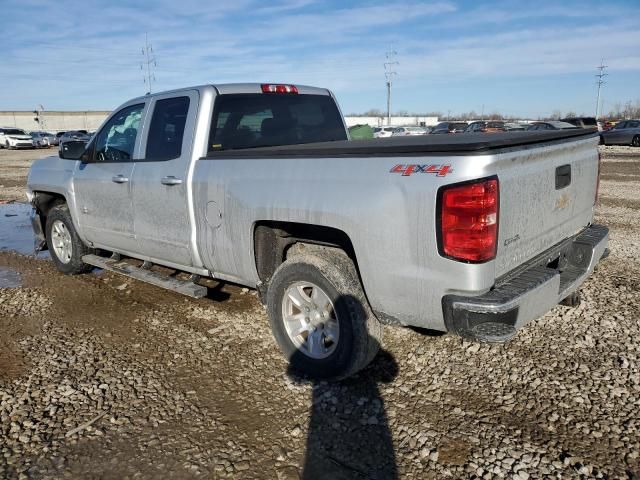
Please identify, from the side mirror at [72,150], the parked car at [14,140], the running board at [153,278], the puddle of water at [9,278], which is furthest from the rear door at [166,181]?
the parked car at [14,140]

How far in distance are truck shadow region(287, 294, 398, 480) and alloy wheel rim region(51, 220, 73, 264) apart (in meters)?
3.80

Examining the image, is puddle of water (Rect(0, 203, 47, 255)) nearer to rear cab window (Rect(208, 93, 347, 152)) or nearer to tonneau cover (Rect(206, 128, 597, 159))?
rear cab window (Rect(208, 93, 347, 152))

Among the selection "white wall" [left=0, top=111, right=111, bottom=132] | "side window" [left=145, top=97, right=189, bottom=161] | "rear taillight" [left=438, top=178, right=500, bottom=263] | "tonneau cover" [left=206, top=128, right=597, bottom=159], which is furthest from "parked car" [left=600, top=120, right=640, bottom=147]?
"white wall" [left=0, top=111, right=111, bottom=132]

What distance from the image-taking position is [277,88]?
4934mm

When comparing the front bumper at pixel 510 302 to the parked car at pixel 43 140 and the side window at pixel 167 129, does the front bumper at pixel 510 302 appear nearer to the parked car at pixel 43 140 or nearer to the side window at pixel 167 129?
the side window at pixel 167 129

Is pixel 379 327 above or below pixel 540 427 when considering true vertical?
above

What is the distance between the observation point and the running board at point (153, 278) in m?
4.39

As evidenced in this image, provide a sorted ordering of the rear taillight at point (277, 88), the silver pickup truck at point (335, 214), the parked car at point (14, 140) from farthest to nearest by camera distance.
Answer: the parked car at point (14, 140), the rear taillight at point (277, 88), the silver pickup truck at point (335, 214)

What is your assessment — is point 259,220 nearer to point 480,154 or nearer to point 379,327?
point 379,327

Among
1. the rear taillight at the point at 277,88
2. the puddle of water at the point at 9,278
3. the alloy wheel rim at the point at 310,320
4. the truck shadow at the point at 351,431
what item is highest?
the rear taillight at the point at 277,88

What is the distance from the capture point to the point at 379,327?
11.2 feet

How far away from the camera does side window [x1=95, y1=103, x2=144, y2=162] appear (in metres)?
5.02

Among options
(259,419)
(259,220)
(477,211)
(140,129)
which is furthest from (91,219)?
(477,211)

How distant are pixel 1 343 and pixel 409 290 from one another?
3.55 metres
